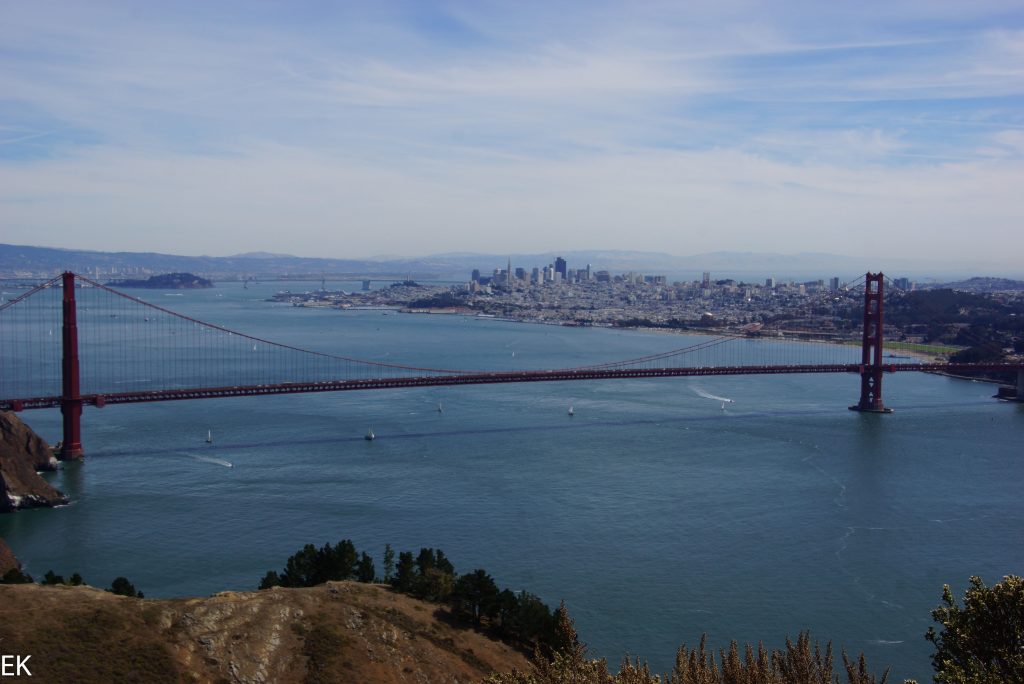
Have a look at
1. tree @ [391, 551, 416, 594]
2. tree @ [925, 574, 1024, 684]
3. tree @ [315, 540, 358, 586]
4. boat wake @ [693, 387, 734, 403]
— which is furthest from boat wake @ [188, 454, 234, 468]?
boat wake @ [693, 387, 734, 403]

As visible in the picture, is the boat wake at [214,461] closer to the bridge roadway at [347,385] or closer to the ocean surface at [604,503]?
the ocean surface at [604,503]

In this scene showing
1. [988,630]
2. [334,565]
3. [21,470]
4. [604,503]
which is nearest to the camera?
[988,630]

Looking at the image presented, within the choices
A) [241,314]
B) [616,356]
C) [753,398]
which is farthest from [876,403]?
[241,314]

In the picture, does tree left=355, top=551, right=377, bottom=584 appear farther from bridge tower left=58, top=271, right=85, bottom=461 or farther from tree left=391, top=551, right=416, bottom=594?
bridge tower left=58, top=271, right=85, bottom=461

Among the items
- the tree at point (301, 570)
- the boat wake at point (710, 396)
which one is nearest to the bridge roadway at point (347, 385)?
the boat wake at point (710, 396)

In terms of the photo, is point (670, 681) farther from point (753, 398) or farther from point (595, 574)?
point (753, 398)

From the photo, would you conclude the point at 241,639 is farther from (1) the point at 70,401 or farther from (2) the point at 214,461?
(1) the point at 70,401

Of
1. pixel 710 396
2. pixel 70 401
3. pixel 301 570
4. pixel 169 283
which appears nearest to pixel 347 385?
pixel 70 401
